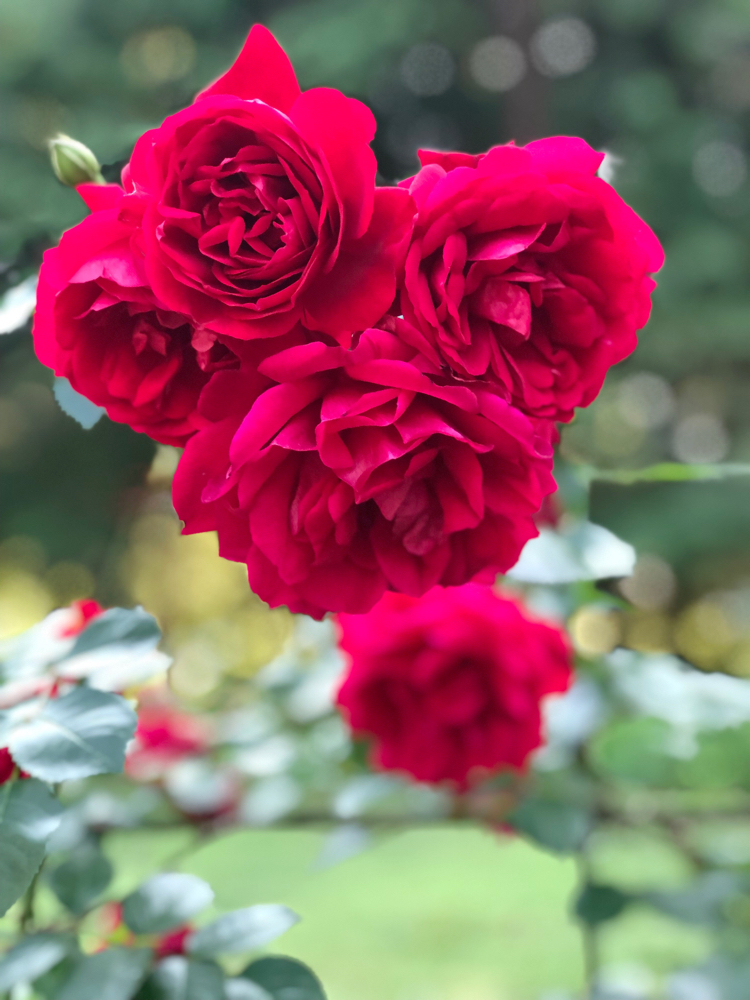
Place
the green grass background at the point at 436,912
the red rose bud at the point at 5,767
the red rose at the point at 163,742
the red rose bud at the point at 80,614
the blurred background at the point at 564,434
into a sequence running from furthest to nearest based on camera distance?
the green grass background at the point at 436,912 → the red rose at the point at 163,742 → the blurred background at the point at 564,434 → the red rose bud at the point at 80,614 → the red rose bud at the point at 5,767

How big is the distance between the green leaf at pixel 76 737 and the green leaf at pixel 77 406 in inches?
5.3

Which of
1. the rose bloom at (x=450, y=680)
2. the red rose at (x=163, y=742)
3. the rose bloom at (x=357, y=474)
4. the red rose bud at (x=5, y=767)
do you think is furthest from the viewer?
the red rose at (x=163, y=742)

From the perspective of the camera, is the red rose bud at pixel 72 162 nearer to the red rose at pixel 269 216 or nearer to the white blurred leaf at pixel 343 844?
the red rose at pixel 269 216

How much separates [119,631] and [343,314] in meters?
0.24

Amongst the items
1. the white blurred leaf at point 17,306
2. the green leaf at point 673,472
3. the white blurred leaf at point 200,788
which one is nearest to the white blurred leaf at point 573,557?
the green leaf at point 673,472

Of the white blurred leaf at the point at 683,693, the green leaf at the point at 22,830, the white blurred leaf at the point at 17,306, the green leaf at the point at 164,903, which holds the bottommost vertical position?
the white blurred leaf at the point at 683,693

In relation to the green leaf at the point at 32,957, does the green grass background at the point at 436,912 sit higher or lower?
lower

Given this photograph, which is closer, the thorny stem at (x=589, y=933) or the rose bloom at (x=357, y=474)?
the rose bloom at (x=357, y=474)

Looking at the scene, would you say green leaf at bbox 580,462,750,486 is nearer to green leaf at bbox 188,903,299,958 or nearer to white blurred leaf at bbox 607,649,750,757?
white blurred leaf at bbox 607,649,750,757

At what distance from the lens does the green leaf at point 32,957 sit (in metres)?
0.43

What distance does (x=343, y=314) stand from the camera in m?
0.31

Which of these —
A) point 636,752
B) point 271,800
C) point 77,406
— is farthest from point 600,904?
point 77,406

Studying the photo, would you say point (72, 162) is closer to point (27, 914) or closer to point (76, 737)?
point (76, 737)

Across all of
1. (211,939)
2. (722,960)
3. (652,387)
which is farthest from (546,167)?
(652,387)
